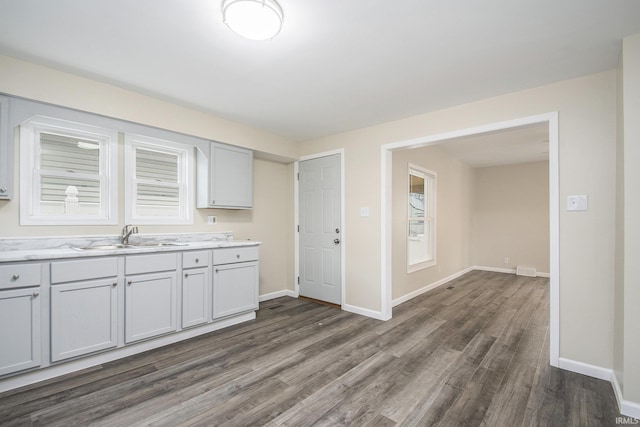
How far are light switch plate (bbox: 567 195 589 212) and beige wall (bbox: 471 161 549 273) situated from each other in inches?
194

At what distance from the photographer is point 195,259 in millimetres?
3115

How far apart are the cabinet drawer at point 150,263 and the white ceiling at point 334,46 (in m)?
1.66

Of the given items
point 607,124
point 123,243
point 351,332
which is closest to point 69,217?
point 123,243

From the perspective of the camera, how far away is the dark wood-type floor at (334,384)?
187 centimetres

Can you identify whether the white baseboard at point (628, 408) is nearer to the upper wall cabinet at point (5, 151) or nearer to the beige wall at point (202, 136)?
the beige wall at point (202, 136)

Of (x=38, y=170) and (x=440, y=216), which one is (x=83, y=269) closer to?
(x=38, y=170)

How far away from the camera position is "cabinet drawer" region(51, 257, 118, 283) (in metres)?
2.29

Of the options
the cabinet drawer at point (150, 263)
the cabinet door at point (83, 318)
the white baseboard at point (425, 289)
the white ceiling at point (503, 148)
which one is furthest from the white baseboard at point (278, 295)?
the white ceiling at point (503, 148)

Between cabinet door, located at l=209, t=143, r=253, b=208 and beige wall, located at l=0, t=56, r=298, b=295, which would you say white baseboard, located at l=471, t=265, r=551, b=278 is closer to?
beige wall, located at l=0, t=56, r=298, b=295

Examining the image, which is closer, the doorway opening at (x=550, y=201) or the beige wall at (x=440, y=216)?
the doorway opening at (x=550, y=201)

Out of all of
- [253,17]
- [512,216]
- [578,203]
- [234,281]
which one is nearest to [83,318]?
[234,281]

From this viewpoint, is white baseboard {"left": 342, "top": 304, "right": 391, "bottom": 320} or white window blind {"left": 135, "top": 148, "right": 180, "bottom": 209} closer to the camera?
white window blind {"left": 135, "top": 148, "right": 180, "bottom": 209}

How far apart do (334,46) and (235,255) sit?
8.12 feet

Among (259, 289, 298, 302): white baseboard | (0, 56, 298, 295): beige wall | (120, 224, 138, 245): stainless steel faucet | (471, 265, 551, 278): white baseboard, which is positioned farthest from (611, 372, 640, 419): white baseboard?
(471, 265, 551, 278): white baseboard
